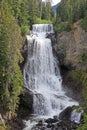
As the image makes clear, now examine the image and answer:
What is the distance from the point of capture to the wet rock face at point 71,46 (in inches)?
1842

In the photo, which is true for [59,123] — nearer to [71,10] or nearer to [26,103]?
[26,103]

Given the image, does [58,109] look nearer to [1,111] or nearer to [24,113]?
[24,113]

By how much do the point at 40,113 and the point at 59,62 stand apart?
11.3 meters

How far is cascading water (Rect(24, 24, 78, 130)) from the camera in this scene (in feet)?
129

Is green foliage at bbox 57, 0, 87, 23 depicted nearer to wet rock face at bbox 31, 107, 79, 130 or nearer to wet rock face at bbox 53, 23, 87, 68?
wet rock face at bbox 53, 23, 87, 68

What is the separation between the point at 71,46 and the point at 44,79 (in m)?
6.54

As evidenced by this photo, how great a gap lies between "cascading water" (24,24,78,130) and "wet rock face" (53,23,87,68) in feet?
4.04

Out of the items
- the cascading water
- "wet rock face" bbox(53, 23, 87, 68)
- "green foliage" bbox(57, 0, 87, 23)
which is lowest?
the cascading water

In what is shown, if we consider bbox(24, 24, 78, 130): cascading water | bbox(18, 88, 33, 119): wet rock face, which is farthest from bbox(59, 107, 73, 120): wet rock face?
bbox(18, 88, 33, 119): wet rock face

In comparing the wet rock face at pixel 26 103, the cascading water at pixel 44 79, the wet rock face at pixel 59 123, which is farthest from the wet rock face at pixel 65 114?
the wet rock face at pixel 26 103

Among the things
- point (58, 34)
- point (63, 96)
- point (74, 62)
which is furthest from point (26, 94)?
point (58, 34)

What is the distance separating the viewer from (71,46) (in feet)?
158

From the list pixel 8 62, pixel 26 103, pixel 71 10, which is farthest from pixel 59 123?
pixel 71 10

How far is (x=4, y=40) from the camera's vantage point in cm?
3322
